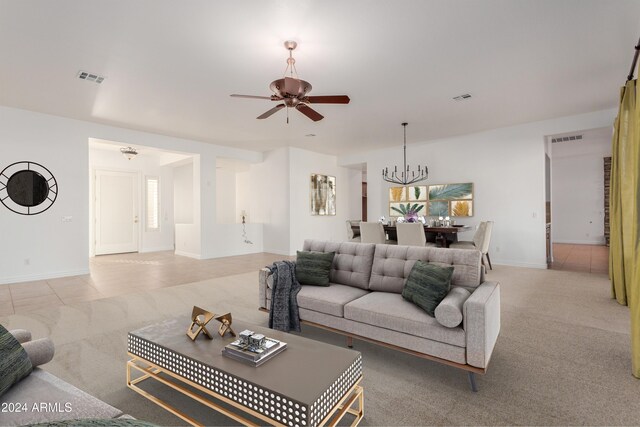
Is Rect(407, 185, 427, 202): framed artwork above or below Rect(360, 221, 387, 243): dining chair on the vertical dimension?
above

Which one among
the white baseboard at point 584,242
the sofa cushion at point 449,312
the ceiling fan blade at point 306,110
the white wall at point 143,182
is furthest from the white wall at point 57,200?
the white baseboard at point 584,242

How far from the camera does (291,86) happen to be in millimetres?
3096

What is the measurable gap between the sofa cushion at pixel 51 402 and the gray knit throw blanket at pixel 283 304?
1.71 meters

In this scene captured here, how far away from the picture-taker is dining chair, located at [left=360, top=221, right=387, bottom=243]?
5965mm

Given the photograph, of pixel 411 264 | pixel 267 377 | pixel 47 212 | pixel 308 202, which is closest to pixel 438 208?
pixel 308 202

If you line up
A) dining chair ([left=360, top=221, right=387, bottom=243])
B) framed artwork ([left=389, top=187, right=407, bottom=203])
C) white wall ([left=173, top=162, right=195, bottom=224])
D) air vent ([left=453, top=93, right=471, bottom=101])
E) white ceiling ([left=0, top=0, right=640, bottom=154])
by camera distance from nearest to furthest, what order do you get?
white ceiling ([left=0, top=0, right=640, bottom=154]) → air vent ([left=453, top=93, right=471, bottom=101]) → dining chair ([left=360, top=221, right=387, bottom=243]) → framed artwork ([left=389, top=187, right=407, bottom=203]) → white wall ([left=173, top=162, right=195, bottom=224])

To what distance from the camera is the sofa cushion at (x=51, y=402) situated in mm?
1139

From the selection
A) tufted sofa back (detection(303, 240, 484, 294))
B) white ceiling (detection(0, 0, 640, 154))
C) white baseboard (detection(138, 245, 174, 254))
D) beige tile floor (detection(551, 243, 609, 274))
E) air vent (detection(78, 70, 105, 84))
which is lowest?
beige tile floor (detection(551, 243, 609, 274))

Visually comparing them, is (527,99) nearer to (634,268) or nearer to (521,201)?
(521,201)

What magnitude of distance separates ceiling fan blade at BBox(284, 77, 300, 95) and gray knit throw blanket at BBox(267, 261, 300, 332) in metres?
1.74

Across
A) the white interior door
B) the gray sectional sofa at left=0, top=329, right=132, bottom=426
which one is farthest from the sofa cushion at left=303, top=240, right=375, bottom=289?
the white interior door

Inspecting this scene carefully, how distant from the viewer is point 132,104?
16.5 feet

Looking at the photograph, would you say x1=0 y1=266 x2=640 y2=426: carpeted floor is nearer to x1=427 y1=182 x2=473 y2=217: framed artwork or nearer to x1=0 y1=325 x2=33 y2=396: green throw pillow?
x1=0 y1=325 x2=33 y2=396: green throw pillow

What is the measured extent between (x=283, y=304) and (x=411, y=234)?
3.28m
